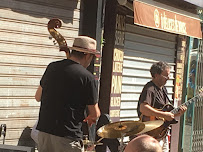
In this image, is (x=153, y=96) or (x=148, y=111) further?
(x=153, y=96)

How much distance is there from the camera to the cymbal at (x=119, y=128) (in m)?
4.50

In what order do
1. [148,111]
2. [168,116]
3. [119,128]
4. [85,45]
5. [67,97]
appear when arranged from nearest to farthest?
[67,97]
[85,45]
[119,128]
[148,111]
[168,116]

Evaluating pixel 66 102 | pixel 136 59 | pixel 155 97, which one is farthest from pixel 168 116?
pixel 136 59

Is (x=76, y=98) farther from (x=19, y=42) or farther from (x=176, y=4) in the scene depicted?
(x=176, y=4)

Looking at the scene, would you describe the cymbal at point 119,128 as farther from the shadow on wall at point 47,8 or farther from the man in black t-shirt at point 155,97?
the shadow on wall at point 47,8

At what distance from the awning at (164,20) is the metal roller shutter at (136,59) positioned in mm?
641

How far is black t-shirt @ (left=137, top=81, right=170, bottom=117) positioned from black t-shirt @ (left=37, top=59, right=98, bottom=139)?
5.52 feet

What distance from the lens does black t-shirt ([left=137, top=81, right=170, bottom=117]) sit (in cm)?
562

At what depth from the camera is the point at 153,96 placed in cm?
570

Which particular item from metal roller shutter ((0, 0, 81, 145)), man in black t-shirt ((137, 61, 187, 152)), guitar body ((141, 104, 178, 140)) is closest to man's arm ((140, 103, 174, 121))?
man in black t-shirt ((137, 61, 187, 152))

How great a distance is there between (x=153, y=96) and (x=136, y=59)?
8.12 ft

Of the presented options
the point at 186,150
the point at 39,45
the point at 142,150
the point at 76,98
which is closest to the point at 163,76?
the point at 39,45

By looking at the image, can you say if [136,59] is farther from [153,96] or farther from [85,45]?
[85,45]

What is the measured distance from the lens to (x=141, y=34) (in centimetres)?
822
